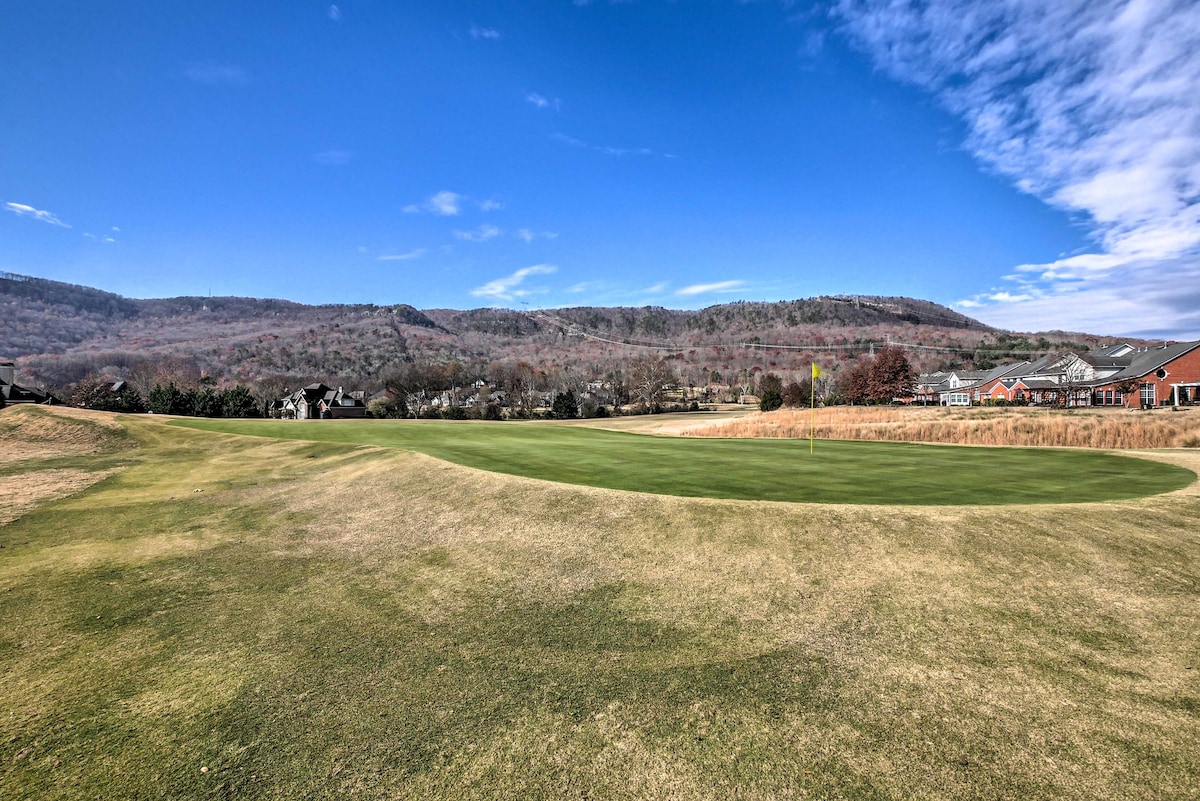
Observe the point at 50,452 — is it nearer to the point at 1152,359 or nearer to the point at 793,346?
the point at 1152,359

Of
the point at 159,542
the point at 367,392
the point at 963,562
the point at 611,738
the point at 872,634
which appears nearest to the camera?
the point at 611,738

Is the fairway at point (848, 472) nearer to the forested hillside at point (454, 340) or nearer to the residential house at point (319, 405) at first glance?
the residential house at point (319, 405)

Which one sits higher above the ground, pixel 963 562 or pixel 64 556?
pixel 963 562

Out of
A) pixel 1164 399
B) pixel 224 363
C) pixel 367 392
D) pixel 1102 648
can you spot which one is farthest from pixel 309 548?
pixel 224 363

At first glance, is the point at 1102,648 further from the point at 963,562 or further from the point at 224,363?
the point at 224,363

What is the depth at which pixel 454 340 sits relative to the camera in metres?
168

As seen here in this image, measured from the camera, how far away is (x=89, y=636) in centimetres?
562

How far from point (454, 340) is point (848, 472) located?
166 metres

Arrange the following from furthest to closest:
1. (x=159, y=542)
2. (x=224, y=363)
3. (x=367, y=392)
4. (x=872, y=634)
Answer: (x=224, y=363)
(x=367, y=392)
(x=159, y=542)
(x=872, y=634)

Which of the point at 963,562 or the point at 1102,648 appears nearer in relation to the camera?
the point at 1102,648

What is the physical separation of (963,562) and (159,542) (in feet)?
41.2

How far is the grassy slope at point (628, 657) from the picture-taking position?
349 centimetres

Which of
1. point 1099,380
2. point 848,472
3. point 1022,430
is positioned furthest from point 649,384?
point 848,472

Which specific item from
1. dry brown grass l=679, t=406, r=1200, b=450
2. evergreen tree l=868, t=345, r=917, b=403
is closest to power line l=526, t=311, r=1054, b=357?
evergreen tree l=868, t=345, r=917, b=403
